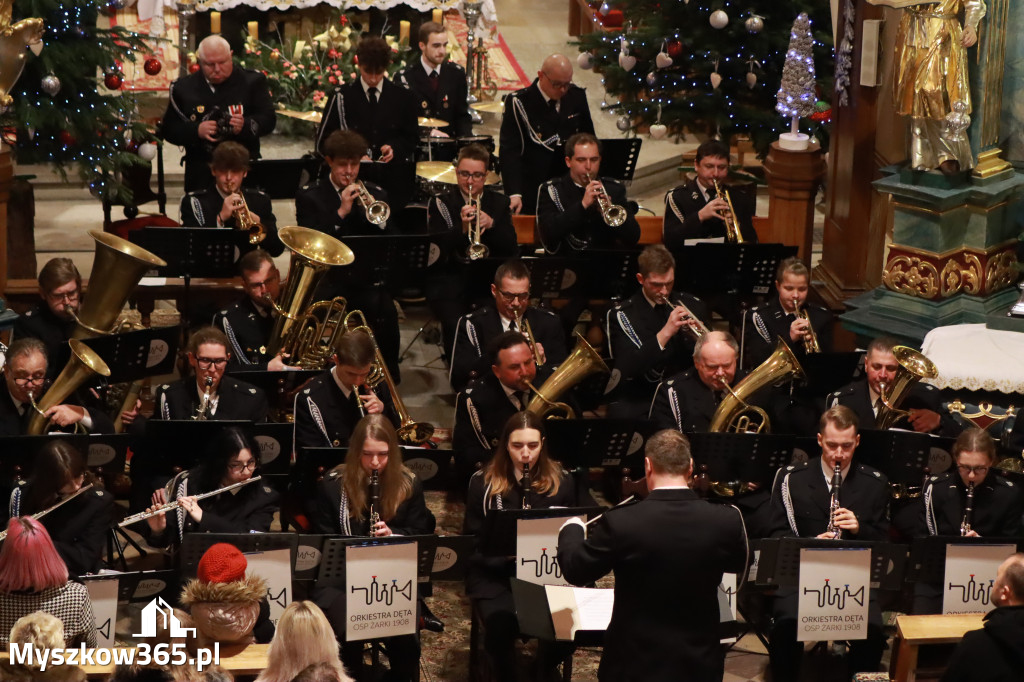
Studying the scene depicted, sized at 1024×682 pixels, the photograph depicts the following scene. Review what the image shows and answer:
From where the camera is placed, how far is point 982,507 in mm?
6820

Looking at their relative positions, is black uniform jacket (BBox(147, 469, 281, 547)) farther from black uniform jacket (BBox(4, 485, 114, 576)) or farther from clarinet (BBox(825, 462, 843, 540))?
clarinet (BBox(825, 462, 843, 540))

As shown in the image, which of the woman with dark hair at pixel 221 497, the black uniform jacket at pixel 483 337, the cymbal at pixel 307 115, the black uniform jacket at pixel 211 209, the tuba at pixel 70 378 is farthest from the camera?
the cymbal at pixel 307 115

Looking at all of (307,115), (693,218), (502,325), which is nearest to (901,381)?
(502,325)

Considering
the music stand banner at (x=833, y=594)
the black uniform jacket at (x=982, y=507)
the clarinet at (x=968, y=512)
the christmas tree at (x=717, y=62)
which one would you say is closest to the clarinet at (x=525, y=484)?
the music stand banner at (x=833, y=594)

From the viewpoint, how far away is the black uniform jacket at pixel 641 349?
816cm

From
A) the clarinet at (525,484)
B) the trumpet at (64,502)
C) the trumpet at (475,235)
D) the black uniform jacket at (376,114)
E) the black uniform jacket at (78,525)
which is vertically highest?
the black uniform jacket at (376,114)

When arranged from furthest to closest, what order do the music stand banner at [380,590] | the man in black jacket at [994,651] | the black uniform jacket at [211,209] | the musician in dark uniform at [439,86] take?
the musician in dark uniform at [439,86]
the black uniform jacket at [211,209]
the music stand banner at [380,590]
the man in black jacket at [994,651]

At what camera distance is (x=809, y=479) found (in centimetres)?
682

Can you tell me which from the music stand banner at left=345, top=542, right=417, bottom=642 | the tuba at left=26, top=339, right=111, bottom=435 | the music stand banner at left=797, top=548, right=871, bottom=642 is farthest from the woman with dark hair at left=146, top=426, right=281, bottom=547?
the music stand banner at left=797, top=548, right=871, bottom=642

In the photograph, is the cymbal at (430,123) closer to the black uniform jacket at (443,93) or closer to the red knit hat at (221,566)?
the black uniform jacket at (443,93)

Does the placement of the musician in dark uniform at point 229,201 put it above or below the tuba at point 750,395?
above

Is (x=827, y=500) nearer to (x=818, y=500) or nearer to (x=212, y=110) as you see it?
(x=818, y=500)

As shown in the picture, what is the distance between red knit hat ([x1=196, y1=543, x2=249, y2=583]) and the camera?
5578 mm

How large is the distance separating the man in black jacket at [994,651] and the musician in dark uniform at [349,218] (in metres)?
4.51
